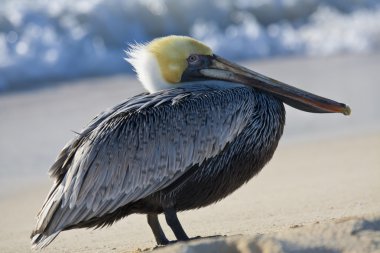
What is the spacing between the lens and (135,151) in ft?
18.8

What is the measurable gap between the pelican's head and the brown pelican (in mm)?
202

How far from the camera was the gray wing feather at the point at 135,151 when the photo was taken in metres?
5.63

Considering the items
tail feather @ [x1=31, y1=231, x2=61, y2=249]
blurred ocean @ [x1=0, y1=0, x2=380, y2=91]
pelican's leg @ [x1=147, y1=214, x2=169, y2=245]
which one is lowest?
pelican's leg @ [x1=147, y1=214, x2=169, y2=245]

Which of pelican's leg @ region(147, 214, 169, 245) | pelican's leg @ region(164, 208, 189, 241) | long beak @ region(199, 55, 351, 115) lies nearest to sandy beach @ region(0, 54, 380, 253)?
pelican's leg @ region(147, 214, 169, 245)

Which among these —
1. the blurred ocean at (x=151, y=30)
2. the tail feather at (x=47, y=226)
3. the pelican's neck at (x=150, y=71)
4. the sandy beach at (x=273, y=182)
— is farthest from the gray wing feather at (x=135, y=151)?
the blurred ocean at (x=151, y=30)

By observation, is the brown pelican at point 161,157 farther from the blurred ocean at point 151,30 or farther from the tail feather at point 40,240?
the blurred ocean at point 151,30

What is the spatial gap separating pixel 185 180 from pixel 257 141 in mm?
551

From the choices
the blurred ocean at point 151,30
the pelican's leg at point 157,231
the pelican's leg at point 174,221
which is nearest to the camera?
the pelican's leg at point 174,221

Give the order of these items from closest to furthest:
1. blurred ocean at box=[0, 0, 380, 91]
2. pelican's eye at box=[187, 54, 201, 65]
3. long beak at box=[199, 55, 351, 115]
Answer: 1. long beak at box=[199, 55, 351, 115]
2. pelican's eye at box=[187, 54, 201, 65]
3. blurred ocean at box=[0, 0, 380, 91]

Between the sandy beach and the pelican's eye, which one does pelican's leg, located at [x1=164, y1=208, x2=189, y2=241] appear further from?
the pelican's eye

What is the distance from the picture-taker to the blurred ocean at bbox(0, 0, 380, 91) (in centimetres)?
1797

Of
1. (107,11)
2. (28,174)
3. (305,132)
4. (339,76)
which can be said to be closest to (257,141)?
(28,174)

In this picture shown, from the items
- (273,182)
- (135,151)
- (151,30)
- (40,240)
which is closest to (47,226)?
(40,240)

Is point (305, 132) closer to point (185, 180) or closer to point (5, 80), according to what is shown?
point (185, 180)
